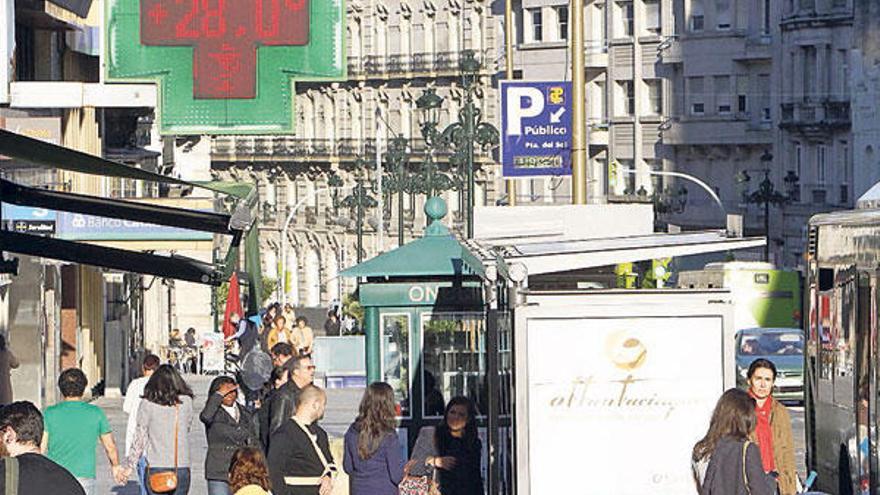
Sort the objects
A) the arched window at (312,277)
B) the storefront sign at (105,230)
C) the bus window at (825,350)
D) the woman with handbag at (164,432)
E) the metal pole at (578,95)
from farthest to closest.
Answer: the arched window at (312,277), the storefront sign at (105,230), the metal pole at (578,95), the bus window at (825,350), the woman with handbag at (164,432)

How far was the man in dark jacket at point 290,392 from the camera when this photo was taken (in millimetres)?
19202

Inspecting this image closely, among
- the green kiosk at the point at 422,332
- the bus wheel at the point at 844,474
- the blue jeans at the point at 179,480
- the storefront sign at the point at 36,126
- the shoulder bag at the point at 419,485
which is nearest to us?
the shoulder bag at the point at 419,485

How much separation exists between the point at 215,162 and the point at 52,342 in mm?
103271

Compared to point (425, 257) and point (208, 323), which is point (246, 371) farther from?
point (208, 323)

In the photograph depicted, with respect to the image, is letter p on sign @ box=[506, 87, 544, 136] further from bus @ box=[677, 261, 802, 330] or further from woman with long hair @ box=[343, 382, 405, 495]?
woman with long hair @ box=[343, 382, 405, 495]

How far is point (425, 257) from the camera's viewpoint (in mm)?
22047

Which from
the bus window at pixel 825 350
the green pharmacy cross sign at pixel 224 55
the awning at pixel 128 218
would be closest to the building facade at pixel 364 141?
the green pharmacy cross sign at pixel 224 55

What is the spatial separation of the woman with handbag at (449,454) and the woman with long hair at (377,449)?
86cm

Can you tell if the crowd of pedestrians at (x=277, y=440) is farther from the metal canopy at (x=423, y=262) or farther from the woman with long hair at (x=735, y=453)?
the woman with long hair at (x=735, y=453)

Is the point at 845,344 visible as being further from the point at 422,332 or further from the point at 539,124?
the point at 539,124

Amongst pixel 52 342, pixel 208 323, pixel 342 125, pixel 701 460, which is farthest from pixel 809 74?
pixel 701 460

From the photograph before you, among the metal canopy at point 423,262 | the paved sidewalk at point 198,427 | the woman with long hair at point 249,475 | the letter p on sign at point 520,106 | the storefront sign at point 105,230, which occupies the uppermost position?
the letter p on sign at point 520,106

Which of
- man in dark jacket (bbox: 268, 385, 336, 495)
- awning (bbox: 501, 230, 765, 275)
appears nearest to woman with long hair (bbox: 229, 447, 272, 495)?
man in dark jacket (bbox: 268, 385, 336, 495)

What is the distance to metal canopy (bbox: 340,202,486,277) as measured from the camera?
2177 cm
